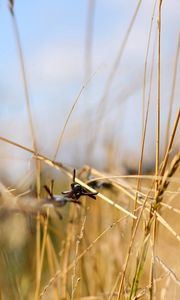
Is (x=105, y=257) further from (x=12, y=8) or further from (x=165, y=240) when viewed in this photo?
(x=12, y=8)

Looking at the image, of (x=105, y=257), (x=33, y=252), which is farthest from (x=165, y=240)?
(x=33, y=252)

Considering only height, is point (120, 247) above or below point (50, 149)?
below

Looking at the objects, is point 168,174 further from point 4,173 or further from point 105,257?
point 105,257

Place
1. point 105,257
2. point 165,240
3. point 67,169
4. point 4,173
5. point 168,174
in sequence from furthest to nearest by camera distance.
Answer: point 165,240 → point 105,257 → point 4,173 → point 67,169 → point 168,174

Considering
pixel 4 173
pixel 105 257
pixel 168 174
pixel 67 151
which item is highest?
pixel 67 151

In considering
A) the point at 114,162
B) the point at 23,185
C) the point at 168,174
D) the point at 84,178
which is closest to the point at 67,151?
the point at 114,162

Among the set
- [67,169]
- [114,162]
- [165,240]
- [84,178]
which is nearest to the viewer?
[67,169]

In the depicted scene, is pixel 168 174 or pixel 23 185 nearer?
pixel 168 174

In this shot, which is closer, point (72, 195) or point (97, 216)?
point (72, 195)

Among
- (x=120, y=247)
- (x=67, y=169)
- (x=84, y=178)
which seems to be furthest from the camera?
(x=120, y=247)
